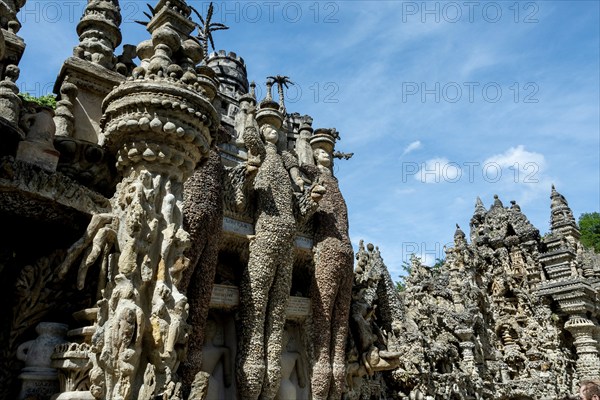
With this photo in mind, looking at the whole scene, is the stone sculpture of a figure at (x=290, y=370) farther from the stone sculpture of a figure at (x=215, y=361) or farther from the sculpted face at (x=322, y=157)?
the sculpted face at (x=322, y=157)

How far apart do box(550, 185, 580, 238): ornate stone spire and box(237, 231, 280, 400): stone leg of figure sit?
550 inches

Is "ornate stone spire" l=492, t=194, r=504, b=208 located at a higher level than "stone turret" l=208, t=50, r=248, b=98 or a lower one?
lower

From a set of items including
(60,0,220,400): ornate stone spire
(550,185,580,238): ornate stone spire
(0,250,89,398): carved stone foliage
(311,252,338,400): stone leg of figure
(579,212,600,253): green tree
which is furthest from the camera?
(579,212,600,253): green tree

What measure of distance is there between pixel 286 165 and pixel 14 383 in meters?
5.85

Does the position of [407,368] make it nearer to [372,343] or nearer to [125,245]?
[372,343]

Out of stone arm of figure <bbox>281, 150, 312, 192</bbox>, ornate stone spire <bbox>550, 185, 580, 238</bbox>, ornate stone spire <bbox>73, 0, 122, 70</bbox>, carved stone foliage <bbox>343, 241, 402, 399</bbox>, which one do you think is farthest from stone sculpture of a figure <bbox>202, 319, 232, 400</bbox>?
ornate stone spire <bbox>550, 185, 580, 238</bbox>

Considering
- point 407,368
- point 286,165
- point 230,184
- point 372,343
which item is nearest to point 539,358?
point 407,368

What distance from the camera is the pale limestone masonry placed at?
11.4 ft

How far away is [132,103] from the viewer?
3.80m

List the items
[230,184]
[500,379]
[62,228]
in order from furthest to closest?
1. [500,379]
2. [230,184]
3. [62,228]

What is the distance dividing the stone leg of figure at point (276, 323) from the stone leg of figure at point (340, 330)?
1.23 metres

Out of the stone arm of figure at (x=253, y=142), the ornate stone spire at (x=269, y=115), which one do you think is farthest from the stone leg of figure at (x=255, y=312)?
the ornate stone spire at (x=269, y=115)

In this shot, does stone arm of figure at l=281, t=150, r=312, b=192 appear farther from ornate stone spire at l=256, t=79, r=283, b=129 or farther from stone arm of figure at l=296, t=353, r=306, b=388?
stone arm of figure at l=296, t=353, r=306, b=388

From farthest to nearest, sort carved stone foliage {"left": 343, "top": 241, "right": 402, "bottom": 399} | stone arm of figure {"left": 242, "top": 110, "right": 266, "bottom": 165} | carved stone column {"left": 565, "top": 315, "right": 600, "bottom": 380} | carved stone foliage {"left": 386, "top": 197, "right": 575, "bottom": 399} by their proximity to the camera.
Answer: carved stone column {"left": 565, "top": 315, "right": 600, "bottom": 380} → carved stone foliage {"left": 386, "top": 197, "right": 575, "bottom": 399} → carved stone foliage {"left": 343, "top": 241, "right": 402, "bottom": 399} → stone arm of figure {"left": 242, "top": 110, "right": 266, "bottom": 165}
